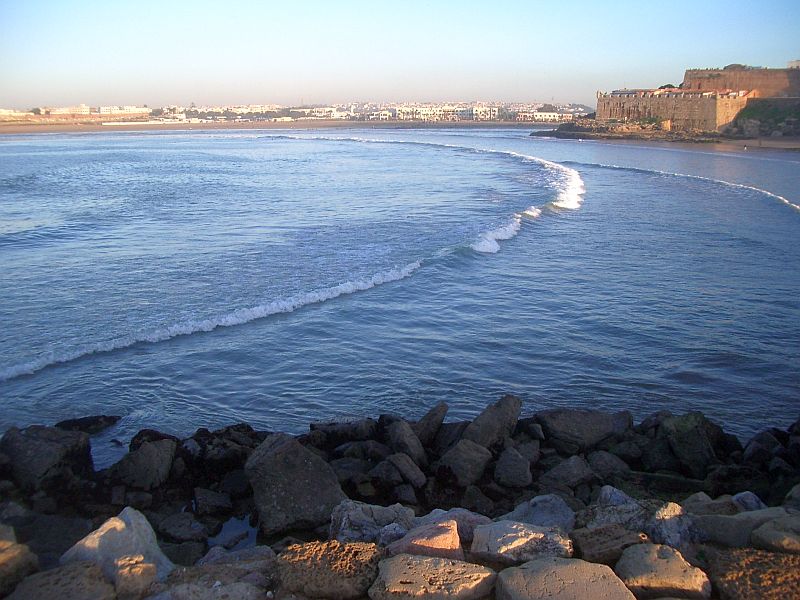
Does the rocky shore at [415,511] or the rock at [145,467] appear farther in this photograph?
the rock at [145,467]

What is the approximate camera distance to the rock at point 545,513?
503 cm

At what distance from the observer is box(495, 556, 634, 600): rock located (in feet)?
11.7

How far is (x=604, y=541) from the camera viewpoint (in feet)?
13.9

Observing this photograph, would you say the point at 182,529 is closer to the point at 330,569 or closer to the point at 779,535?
the point at 330,569

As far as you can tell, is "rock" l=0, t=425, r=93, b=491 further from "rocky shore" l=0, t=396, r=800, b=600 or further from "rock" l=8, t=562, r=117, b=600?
"rock" l=8, t=562, r=117, b=600

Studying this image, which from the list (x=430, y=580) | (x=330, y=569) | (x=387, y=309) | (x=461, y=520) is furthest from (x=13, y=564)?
(x=387, y=309)

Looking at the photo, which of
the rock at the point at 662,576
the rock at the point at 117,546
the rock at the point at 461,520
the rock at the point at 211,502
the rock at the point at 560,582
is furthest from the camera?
the rock at the point at 211,502

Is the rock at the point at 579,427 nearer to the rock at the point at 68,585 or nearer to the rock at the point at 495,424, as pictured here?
the rock at the point at 495,424

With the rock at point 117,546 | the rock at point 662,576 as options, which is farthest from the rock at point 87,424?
the rock at point 662,576

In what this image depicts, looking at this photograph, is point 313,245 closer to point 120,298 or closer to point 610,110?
point 120,298

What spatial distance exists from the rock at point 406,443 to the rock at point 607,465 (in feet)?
5.27

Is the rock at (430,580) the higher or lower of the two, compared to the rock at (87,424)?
higher

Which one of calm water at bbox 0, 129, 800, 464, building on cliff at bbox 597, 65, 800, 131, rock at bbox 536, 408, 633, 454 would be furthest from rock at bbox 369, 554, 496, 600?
building on cliff at bbox 597, 65, 800, 131

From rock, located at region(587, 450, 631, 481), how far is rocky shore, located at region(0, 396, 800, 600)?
2 cm
